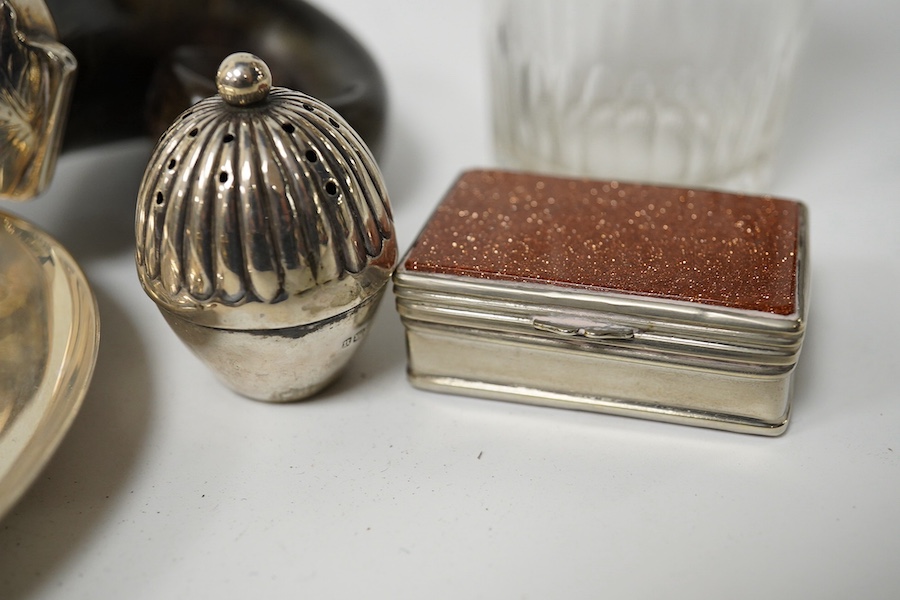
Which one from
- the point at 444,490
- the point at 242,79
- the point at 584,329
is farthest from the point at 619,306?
the point at 242,79

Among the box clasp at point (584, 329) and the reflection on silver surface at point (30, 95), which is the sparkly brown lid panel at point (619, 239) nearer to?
the box clasp at point (584, 329)

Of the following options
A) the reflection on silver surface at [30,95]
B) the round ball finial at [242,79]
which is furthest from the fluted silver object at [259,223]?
the reflection on silver surface at [30,95]

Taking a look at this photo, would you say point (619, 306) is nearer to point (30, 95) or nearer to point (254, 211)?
point (254, 211)

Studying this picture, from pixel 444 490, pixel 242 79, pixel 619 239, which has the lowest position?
pixel 444 490

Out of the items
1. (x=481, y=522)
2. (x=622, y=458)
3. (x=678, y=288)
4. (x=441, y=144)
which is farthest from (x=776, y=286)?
(x=441, y=144)

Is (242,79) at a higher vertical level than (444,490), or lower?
higher

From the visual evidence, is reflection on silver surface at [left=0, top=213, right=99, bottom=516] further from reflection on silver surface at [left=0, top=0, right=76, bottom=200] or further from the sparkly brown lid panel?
the sparkly brown lid panel

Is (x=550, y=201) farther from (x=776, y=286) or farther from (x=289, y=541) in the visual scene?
(x=289, y=541)

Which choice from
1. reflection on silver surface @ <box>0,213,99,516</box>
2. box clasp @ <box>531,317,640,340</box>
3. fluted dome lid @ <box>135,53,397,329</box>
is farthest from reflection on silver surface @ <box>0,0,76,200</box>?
box clasp @ <box>531,317,640,340</box>

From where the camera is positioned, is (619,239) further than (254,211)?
Yes
